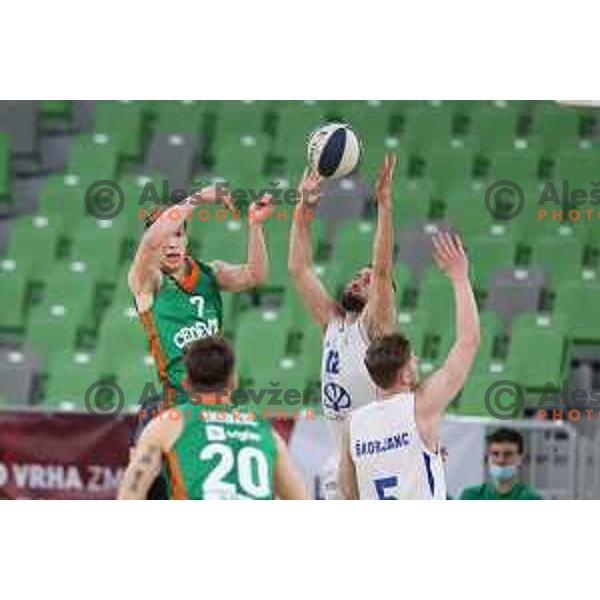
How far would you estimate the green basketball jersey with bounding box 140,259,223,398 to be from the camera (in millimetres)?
9344

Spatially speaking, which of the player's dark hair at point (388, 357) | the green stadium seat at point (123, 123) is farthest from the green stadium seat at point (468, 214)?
the player's dark hair at point (388, 357)

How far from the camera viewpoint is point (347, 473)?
7.98 metres

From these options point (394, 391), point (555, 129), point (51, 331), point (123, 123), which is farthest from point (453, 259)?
point (123, 123)

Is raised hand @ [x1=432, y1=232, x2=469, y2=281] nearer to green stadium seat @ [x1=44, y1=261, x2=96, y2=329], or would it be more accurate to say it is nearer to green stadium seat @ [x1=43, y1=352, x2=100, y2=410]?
green stadium seat @ [x1=43, y1=352, x2=100, y2=410]

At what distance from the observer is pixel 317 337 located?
39.9 ft

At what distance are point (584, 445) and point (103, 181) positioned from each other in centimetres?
432

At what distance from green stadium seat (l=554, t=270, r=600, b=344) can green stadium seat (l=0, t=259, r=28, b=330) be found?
325cm

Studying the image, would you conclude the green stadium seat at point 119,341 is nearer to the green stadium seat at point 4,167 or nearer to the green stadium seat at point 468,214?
the green stadium seat at point 4,167

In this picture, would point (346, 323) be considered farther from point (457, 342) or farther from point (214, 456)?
point (214, 456)

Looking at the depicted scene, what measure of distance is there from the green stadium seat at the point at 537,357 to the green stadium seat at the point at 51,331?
2.65 meters

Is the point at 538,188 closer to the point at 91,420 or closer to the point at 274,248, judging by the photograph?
the point at 274,248

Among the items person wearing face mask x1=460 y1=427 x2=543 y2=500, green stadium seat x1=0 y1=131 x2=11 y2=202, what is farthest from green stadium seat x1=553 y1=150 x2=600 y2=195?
person wearing face mask x1=460 y1=427 x2=543 y2=500

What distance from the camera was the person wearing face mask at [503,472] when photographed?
9047mm

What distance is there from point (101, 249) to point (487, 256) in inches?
92.8
